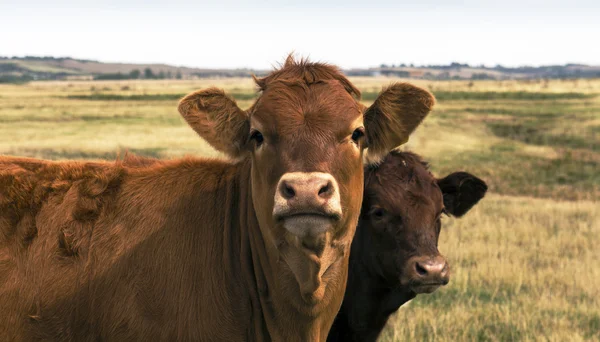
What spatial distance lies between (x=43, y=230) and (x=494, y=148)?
120 feet

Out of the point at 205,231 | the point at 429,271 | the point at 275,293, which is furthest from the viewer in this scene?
the point at 429,271

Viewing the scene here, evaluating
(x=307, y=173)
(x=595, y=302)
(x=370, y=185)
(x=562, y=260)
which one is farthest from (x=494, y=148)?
(x=307, y=173)

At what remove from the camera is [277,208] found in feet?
12.9

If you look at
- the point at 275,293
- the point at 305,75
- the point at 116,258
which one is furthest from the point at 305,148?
the point at 116,258

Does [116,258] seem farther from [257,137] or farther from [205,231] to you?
[257,137]

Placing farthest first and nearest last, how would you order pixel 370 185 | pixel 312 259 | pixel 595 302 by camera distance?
pixel 595 302 → pixel 370 185 → pixel 312 259

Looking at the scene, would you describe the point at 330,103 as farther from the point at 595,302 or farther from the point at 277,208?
the point at 595,302

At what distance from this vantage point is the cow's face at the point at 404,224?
5.81 m

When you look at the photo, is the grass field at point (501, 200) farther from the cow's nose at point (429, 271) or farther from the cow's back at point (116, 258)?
the cow's back at point (116, 258)

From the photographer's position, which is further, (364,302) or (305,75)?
(364,302)

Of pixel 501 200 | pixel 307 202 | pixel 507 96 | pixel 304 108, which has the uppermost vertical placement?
pixel 304 108

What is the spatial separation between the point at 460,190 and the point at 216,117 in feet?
10.1

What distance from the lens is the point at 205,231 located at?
518cm

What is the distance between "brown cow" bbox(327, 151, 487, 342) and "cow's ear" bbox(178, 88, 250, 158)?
5.78 ft
